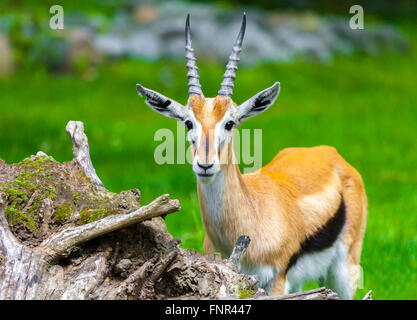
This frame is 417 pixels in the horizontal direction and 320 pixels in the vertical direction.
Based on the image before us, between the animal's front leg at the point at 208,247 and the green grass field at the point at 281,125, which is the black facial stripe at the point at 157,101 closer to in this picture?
the animal's front leg at the point at 208,247

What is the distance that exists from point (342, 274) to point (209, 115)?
240cm

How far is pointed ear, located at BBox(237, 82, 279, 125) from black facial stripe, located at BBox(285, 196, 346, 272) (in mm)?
1320

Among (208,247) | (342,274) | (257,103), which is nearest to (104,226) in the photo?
(208,247)

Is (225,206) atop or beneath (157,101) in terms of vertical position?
beneath

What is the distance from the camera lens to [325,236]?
6.55m

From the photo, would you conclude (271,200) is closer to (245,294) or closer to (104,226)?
(245,294)

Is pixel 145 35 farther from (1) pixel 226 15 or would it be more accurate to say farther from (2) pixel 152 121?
(2) pixel 152 121

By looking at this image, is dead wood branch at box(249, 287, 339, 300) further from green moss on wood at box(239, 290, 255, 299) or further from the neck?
the neck

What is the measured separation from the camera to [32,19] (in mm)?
17609

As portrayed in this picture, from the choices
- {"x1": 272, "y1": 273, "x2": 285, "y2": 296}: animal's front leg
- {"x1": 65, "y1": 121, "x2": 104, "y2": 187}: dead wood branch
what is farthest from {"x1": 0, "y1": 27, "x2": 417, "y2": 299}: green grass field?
{"x1": 65, "y1": 121, "x2": 104, "y2": 187}: dead wood branch

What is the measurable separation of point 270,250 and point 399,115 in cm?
1184

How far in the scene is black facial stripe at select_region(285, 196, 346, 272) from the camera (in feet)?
20.5

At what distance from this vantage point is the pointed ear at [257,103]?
5605 millimetres

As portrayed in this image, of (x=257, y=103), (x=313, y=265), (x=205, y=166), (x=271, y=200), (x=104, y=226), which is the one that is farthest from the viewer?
(x=313, y=265)
